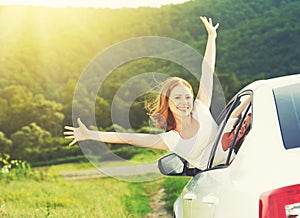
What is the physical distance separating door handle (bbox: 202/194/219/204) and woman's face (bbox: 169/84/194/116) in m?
1.28

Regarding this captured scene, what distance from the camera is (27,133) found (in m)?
31.6

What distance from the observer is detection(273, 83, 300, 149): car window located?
2.97 m

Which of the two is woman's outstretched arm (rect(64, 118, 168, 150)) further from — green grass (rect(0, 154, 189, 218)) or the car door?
green grass (rect(0, 154, 189, 218))

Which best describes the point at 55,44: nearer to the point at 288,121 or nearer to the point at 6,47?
the point at 6,47

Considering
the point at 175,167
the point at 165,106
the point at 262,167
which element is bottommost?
the point at 175,167

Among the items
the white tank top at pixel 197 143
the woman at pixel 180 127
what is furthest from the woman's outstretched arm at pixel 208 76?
the white tank top at pixel 197 143

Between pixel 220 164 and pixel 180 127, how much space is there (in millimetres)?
916

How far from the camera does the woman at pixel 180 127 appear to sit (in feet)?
15.3

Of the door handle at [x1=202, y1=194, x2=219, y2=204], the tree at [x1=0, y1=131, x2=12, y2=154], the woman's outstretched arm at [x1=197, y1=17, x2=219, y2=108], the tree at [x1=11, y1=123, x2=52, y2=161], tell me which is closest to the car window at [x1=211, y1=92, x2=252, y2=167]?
the door handle at [x1=202, y1=194, x2=219, y2=204]

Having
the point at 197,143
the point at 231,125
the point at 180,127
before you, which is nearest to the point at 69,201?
the point at 180,127

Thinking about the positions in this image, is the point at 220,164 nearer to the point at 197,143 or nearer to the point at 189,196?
the point at 189,196

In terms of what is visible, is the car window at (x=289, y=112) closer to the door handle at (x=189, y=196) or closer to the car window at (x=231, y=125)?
the car window at (x=231, y=125)

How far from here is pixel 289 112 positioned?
3186mm

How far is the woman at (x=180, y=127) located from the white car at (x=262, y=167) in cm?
61
